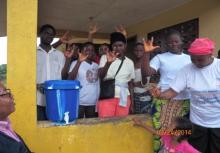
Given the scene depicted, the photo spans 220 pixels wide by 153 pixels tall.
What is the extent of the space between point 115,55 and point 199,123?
1.24 m

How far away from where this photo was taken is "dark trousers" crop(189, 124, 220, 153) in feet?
11.8

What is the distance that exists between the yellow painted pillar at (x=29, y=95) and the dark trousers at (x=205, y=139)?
3.31 feet

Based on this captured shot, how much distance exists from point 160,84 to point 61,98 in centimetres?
106

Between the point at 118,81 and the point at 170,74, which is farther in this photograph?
the point at 118,81

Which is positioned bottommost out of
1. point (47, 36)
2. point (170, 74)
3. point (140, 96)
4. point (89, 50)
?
point (140, 96)

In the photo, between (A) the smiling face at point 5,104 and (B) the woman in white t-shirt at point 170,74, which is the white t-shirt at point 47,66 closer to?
(B) the woman in white t-shirt at point 170,74

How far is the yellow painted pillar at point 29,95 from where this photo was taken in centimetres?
354

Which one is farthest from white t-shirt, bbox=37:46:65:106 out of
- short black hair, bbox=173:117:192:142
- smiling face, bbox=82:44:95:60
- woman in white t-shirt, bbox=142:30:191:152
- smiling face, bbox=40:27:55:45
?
short black hair, bbox=173:117:192:142

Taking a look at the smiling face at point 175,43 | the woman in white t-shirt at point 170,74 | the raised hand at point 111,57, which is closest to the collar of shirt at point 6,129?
the woman in white t-shirt at point 170,74

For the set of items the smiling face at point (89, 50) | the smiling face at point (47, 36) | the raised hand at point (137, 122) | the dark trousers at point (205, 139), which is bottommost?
the dark trousers at point (205, 139)

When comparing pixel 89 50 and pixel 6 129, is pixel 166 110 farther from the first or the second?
pixel 6 129

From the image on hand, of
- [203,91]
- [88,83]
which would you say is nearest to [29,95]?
[88,83]

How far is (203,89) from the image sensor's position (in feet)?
11.6

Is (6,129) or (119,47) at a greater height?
(119,47)
